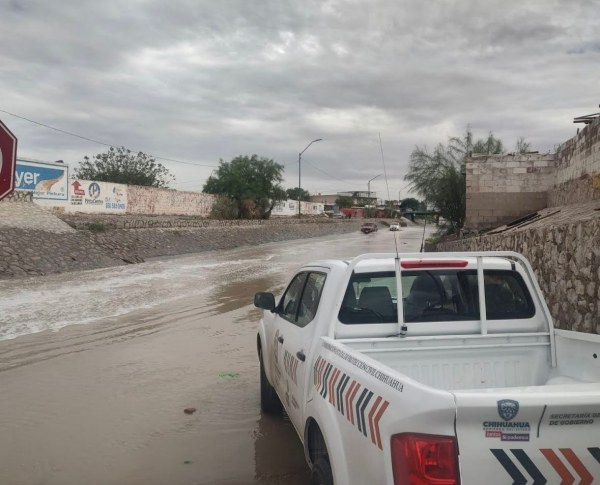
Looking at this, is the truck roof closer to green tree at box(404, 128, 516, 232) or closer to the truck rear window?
the truck rear window

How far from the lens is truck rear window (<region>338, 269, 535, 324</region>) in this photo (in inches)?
149

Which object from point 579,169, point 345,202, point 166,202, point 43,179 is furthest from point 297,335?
point 345,202

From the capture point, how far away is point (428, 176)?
3019 cm

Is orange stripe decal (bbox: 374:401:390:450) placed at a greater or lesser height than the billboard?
lesser

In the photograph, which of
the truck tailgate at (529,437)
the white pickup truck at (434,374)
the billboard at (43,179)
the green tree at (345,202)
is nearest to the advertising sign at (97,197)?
the billboard at (43,179)

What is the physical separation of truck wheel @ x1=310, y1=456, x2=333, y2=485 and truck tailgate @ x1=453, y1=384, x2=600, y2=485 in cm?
100

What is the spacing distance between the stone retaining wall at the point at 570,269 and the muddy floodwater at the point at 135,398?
4.03m

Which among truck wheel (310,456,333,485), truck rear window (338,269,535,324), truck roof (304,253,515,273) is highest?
truck roof (304,253,515,273)

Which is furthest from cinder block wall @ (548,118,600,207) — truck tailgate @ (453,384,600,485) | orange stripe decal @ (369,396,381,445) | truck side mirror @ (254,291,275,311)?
orange stripe decal @ (369,396,381,445)

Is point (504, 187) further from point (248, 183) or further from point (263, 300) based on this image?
point (248, 183)

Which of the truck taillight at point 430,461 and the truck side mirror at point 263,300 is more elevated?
the truck side mirror at point 263,300

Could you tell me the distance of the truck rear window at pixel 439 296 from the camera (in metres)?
3.79

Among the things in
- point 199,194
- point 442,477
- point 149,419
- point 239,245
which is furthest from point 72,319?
point 199,194

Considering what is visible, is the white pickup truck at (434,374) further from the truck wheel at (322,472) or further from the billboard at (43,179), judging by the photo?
the billboard at (43,179)
